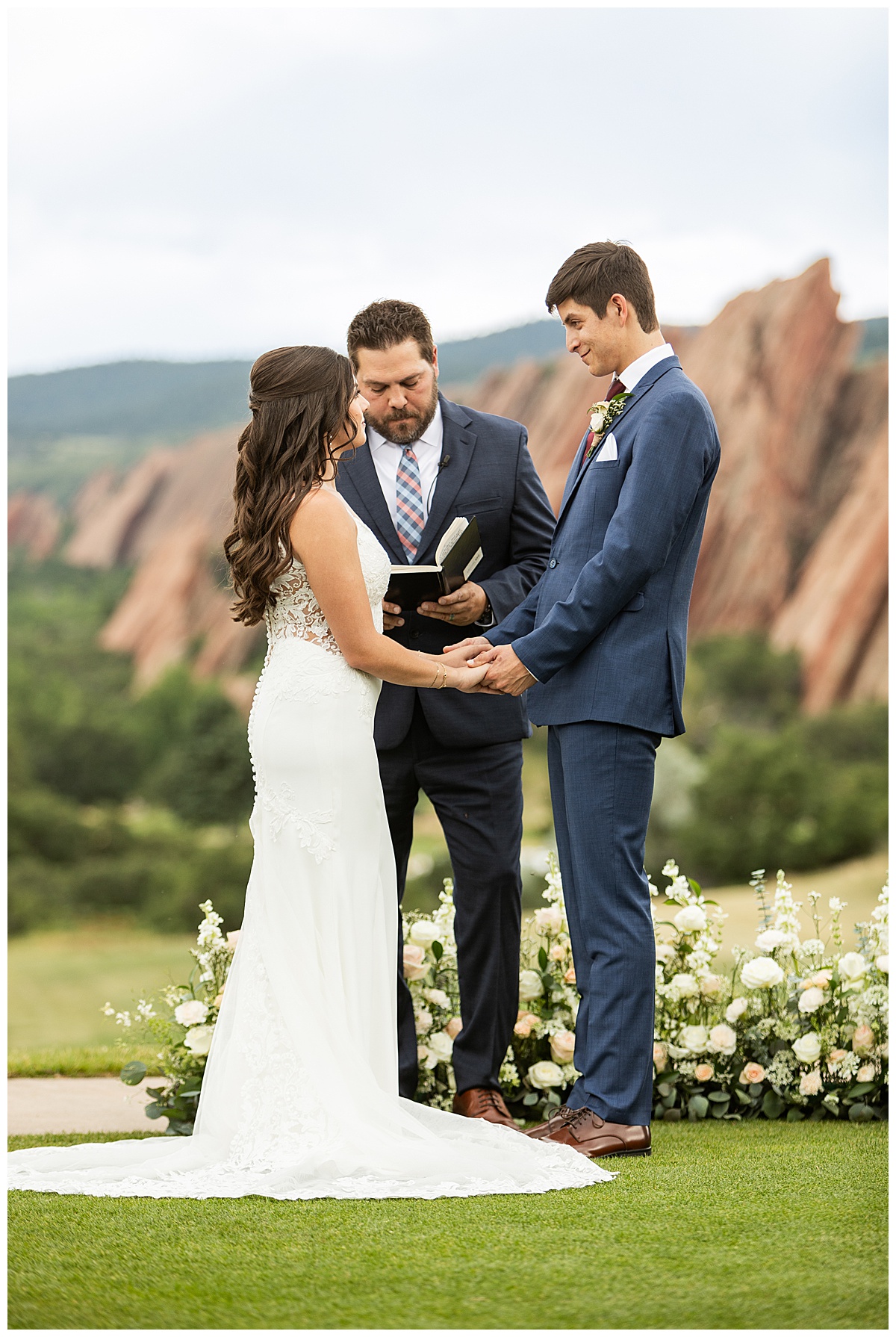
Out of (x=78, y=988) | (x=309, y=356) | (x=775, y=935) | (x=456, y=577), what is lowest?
(x=78, y=988)

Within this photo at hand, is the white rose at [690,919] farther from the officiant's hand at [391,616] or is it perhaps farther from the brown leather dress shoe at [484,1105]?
the officiant's hand at [391,616]

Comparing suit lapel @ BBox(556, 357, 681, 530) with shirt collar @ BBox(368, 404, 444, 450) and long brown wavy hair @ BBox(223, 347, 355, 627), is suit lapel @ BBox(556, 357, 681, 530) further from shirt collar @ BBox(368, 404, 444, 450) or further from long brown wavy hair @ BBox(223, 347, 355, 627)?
long brown wavy hair @ BBox(223, 347, 355, 627)

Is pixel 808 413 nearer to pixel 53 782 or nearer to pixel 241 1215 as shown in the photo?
pixel 53 782

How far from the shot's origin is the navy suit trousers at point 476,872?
3729 millimetres

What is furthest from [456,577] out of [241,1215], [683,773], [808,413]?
[808,413]

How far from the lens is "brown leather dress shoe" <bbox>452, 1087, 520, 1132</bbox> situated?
3.62 m

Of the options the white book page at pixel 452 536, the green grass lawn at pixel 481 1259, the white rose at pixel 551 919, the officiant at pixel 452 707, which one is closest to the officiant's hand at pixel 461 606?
the officiant at pixel 452 707

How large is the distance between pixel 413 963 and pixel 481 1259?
5.65 feet

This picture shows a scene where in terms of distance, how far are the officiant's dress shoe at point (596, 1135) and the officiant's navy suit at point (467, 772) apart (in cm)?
44

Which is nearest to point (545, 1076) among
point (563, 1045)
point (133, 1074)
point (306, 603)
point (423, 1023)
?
point (563, 1045)

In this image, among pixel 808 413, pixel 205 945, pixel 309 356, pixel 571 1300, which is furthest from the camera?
pixel 808 413

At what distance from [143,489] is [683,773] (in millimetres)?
11855

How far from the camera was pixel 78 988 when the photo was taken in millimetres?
19000

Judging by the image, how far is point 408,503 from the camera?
150 inches
